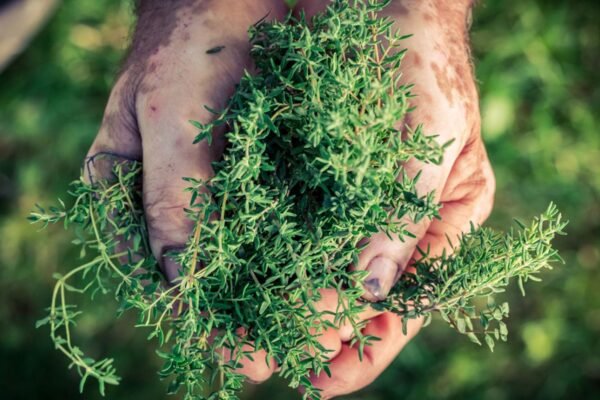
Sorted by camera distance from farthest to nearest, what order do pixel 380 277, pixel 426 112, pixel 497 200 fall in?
pixel 497 200 → pixel 426 112 → pixel 380 277

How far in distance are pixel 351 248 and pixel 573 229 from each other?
2609 mm

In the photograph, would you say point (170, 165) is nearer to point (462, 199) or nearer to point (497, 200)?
point (462, 199)

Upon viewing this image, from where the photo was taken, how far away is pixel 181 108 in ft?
6.45

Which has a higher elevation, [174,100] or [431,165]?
[174,100]

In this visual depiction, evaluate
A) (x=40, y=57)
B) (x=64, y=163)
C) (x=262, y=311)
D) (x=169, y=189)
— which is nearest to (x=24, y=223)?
(x=64, y=163)

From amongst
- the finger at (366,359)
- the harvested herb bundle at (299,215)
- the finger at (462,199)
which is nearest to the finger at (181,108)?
the harvested herb bundle at (299,215)

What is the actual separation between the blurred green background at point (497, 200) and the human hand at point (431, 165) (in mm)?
1417

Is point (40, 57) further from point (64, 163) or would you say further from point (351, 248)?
point (351, 248)

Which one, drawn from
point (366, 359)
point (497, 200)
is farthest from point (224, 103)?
point (497, 200)

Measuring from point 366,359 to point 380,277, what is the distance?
587 mm

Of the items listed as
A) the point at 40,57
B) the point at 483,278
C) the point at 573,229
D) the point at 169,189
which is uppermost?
the point at 169,189

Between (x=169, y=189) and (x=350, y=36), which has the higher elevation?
(x=350, y=36)

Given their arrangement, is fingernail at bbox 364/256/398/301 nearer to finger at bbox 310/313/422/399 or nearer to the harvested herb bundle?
the harvested herb bundle

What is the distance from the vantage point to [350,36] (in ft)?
5.33
